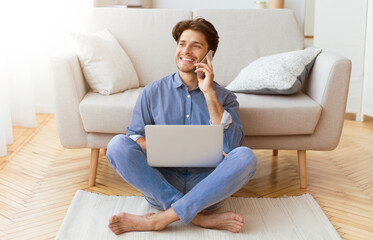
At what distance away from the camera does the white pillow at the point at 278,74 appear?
268cm

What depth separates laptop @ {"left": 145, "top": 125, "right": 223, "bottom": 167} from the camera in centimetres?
196

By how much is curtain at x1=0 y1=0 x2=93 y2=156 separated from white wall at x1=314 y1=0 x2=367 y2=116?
186cm

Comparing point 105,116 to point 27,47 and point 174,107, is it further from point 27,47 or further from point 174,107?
point 27,47

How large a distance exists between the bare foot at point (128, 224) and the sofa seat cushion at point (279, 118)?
749 millimetres

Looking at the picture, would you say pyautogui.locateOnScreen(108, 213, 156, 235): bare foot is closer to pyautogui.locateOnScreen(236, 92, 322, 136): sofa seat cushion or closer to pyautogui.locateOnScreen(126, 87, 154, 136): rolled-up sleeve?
pyautogui.locateOnScreen(126, 87, 154, 136): rolled-up sleeve

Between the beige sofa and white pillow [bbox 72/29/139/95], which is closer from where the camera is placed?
the beige sofa

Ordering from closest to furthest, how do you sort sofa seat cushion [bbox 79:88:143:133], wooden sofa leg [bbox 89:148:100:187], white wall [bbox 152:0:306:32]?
sofa seat cushion [bbox 79:88:143:133], wooden sofa leg [bbox 89:148:100:187], white wall [bbox 152:0:306:32]

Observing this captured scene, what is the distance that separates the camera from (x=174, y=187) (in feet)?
7.07

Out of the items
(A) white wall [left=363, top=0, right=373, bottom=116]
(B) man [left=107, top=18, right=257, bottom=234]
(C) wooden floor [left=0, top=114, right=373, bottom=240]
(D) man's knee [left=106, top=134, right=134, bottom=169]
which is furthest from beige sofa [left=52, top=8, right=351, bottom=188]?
(A) white wall [left=363, top=0, right=373, bottom=116]

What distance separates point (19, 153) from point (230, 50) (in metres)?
1.48

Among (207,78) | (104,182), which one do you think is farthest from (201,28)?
(104,182)

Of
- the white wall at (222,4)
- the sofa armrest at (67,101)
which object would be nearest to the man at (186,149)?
the sofa armrest at (67,101)

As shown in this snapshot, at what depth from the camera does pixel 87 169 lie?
9.57 ft

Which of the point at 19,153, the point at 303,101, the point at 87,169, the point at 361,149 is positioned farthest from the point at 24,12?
the point at 361,149
